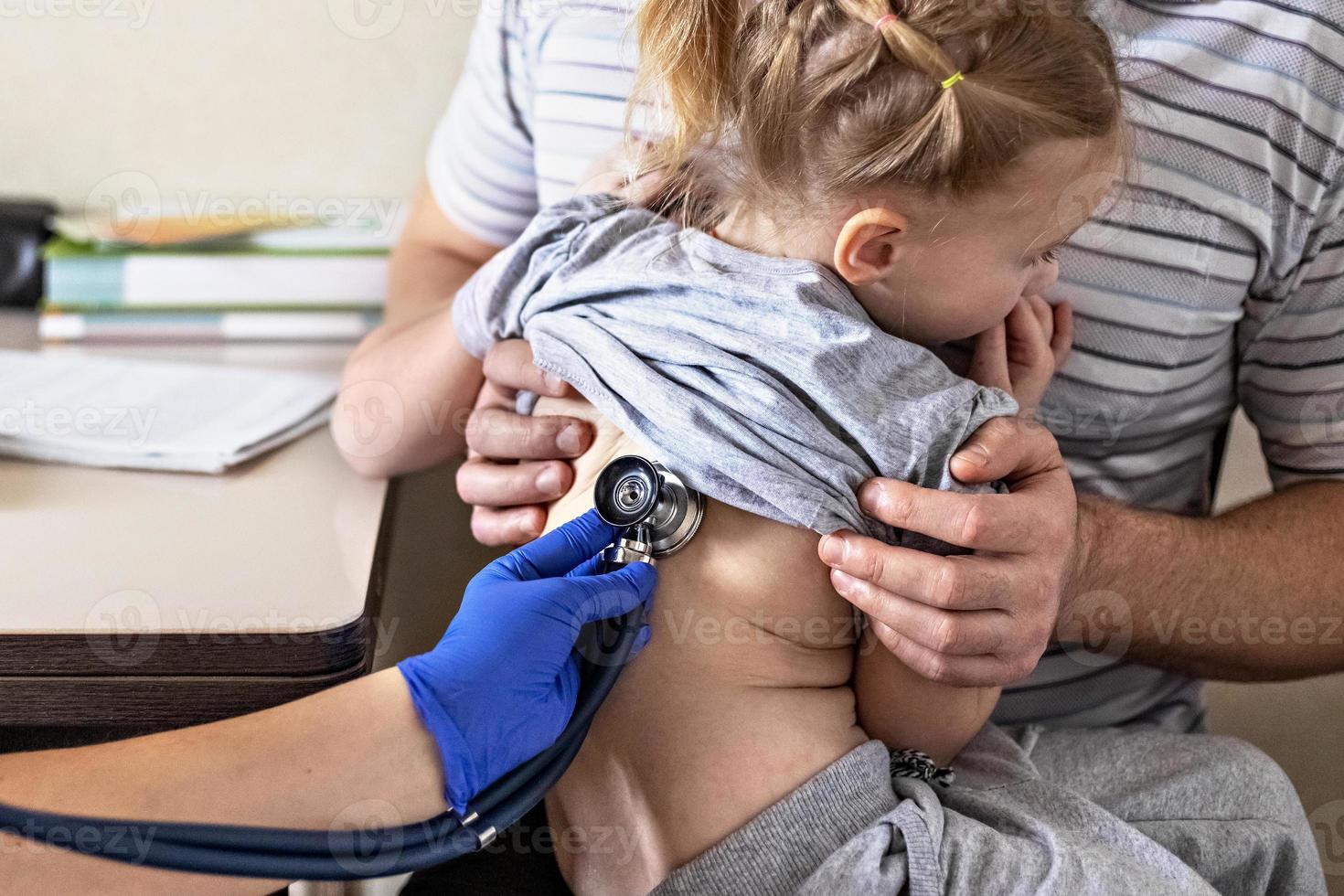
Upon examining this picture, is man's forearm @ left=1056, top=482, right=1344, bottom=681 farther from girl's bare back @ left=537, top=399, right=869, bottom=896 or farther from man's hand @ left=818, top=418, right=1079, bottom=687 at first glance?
girl's bare back @ left=537, top=399, right=869, bottom=896

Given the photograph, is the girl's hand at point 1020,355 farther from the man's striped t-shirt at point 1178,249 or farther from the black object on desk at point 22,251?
the black object on desk at point 22,251

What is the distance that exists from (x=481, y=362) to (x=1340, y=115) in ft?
2.56

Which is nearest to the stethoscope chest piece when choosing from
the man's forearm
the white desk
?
the white desk

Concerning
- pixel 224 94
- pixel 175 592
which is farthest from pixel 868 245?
pixel 224 94

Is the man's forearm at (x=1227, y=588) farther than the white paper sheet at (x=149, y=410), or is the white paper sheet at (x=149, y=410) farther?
the white paper sheet at (x=149, y=410)

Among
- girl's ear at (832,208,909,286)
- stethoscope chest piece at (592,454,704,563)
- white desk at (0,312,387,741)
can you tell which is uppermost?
girl's ear at (832,208,909,286)

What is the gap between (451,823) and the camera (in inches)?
25.9

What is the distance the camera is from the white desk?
0.81 metres

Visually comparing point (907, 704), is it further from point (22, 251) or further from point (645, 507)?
point (22, 251)

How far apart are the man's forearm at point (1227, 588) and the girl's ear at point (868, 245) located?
0.31 metres

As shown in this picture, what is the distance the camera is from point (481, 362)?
102 cm

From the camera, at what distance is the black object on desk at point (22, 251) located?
1479 millimetres

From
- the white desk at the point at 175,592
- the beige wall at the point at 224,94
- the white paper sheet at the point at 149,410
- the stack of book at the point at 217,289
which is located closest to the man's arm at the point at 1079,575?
the white desk at the point at 175,592

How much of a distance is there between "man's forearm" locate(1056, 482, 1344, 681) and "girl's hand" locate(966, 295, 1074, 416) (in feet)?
0.38
